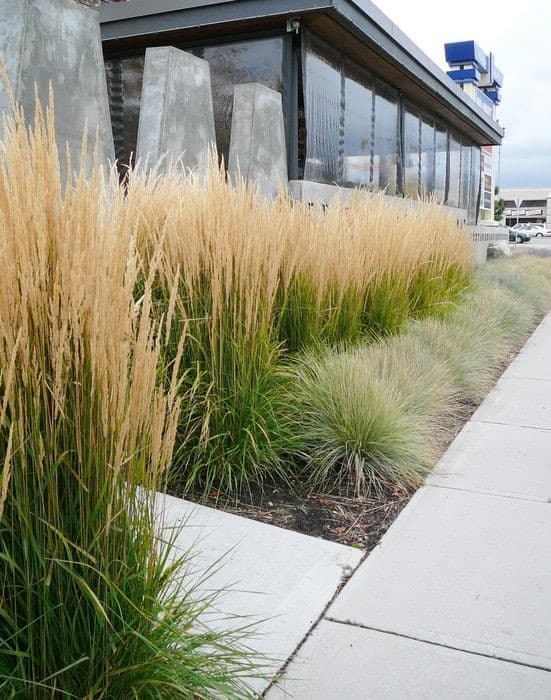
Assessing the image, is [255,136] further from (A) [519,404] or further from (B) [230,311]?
(B) [230,311]

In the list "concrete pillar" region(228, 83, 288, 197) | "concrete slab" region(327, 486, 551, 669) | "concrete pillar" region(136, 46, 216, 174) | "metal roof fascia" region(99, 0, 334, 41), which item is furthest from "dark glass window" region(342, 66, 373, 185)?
"concrete slab" region(327, 486, 551, 669)

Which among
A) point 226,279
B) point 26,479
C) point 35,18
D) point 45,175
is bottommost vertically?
point 26,479

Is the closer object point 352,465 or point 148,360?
point 148,360

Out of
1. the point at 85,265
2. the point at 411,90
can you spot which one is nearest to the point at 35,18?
the point at 85,265

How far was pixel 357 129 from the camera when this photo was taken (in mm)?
12336

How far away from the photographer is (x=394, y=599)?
8.56 feet

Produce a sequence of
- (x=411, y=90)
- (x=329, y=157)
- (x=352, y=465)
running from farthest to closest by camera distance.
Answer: (x=411, y=90), (x=329, y=157), (x=352, y=465)

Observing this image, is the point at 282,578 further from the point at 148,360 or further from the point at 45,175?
the point at 45,175

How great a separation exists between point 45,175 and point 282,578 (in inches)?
68.4

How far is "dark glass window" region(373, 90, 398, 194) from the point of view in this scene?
13.4m

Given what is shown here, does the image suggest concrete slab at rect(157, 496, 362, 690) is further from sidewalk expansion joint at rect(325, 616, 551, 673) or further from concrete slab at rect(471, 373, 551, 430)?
concrete slab at rect(471, 373, 551, 430)

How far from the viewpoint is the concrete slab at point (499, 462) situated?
380 centimetres

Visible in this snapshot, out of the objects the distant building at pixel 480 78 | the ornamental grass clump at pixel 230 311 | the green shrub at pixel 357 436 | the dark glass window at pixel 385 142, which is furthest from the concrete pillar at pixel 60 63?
the distant building at pixel 480 78

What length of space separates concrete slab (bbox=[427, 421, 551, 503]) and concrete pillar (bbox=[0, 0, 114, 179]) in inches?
139
